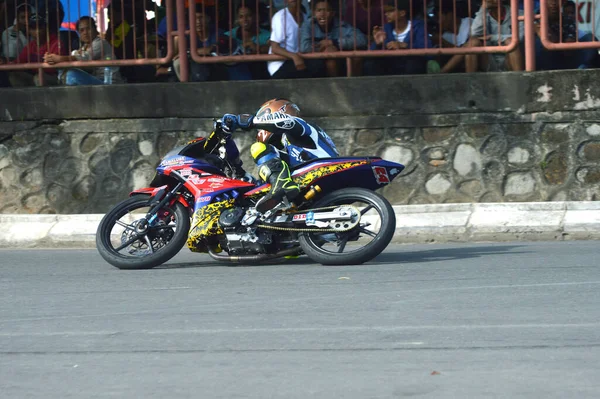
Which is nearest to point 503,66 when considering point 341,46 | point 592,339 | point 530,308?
point 341,46

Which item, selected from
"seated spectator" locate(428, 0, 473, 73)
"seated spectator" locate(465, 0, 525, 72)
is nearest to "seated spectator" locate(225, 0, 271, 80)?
"seated spectator" locate(428, 0, 473, 73)

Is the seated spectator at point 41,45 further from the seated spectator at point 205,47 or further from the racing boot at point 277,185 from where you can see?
the racing boot at point 277,185

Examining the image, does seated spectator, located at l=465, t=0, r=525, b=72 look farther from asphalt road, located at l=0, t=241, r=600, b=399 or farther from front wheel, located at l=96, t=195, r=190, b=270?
front wheel, located at l=96, t=195, r=190, b=270

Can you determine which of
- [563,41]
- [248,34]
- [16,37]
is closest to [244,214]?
[248,34]

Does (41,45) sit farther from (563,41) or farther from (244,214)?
(563,41)

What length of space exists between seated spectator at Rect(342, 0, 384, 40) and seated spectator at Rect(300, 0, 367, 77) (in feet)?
0.19

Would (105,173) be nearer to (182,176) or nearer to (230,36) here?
(230,36)

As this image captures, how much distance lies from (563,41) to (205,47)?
3.59 metres

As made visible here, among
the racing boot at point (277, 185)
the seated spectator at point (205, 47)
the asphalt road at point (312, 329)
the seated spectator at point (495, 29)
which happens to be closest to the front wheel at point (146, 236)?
the asphalt road at point (312, 329)

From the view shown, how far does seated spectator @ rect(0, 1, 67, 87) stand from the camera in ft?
38.1

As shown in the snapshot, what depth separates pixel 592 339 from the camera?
561 centimetres

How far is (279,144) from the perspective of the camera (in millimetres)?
9188

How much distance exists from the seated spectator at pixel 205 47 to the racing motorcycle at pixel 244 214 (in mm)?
2433

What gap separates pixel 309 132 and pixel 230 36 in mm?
2710
